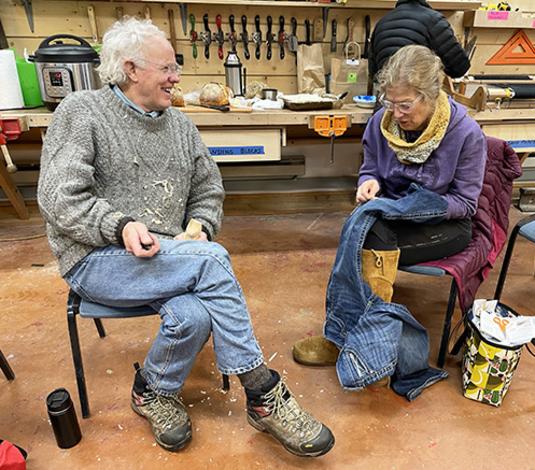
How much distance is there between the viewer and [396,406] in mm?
1465

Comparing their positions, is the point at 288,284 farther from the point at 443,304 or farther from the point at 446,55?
the point at 446,55

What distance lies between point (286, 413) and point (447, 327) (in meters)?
0.70

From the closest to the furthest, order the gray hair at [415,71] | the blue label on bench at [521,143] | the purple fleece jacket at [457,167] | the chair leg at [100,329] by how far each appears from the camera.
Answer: the gray hair at [415,71], the purple fleece jacket at [457,167], the chair leg at [100,329], the blue label on bench at [521,143]

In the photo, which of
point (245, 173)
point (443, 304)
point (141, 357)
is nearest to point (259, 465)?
point (141, 357)

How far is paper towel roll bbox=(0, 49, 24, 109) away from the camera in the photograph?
2.06 meters

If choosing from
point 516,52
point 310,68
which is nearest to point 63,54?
point 310,68

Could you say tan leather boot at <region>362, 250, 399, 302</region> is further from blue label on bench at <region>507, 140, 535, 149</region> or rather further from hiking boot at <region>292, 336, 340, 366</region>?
blue label on bench at <region>507, 140, 535, 149</region>

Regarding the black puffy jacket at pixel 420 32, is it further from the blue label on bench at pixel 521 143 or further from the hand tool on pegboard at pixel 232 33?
the hand tool on pegboard at pixel 232 33

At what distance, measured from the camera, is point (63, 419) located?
1251 mm

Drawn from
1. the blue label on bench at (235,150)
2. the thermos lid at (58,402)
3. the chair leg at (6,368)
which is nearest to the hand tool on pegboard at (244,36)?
the blue label on bench at (235,150)

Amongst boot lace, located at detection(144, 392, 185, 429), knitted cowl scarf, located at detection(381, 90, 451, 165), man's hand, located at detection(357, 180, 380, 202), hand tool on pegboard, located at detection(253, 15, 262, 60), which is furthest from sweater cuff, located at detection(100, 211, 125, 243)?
hand tool on pegboard, located at detection(253, 15, 262, 60)

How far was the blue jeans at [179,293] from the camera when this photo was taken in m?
1.20

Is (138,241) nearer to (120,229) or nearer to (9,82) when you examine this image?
(120,229)

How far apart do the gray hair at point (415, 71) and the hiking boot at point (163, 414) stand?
1227 mm
